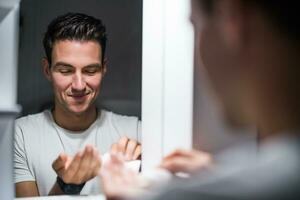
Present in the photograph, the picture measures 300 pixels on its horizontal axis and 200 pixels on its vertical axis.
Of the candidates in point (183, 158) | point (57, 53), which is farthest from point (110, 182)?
point (57, 53)

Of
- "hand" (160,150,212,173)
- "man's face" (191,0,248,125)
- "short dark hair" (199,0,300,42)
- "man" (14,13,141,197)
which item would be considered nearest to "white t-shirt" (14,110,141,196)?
"man" (14,13,141,197)

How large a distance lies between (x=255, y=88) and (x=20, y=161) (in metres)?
0.57

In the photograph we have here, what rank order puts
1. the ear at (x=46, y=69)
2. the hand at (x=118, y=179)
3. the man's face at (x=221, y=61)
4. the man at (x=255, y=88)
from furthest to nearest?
the ear at (x=46, y=69)
the hand at (x=118, y=179)
the man's face at (x=221, y=61)
the man at (x=255, y=88)

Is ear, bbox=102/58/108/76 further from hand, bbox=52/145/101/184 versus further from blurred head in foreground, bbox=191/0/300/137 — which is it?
blurred head in foreground, bbox=191/0/300/137

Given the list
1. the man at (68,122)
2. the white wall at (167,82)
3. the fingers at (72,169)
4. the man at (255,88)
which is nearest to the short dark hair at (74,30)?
the man at (68,122)

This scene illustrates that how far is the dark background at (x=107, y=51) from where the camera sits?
925 mm

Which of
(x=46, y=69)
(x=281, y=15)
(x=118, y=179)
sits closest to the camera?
(x=281, y=15)

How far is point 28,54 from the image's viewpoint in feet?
3.04

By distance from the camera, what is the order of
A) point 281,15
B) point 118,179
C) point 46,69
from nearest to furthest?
point 281,15 → point 118,179 → point 46,69

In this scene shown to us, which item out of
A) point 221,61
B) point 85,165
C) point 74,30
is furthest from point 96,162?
point 221,61

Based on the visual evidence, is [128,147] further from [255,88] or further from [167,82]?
[255,88]

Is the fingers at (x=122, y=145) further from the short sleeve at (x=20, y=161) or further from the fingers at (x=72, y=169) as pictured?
the short sleeve at (x=20, y=161)

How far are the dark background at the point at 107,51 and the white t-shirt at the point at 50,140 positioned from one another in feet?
0.09

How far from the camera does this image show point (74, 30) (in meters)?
0.97
